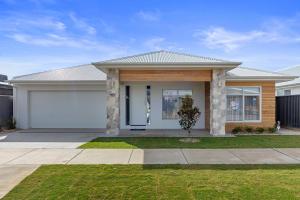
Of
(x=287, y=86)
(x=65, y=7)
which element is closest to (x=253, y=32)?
(x=287, y=86)

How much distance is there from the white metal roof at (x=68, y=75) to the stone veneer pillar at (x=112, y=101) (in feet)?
10.5

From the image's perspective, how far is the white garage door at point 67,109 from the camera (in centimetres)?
1780

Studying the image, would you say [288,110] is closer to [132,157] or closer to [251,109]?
[251,109]

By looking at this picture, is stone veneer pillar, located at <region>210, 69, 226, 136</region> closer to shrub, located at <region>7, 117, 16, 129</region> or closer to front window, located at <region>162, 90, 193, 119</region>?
front window, located at <region>162, 90, 193, 119</region>

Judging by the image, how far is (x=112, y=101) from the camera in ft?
47.2

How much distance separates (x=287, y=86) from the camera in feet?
68.4

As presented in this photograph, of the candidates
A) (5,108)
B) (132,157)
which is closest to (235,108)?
(132,157)


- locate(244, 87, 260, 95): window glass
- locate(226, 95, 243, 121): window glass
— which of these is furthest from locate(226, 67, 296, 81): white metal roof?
locate(226, 95, 243, 121): window glass

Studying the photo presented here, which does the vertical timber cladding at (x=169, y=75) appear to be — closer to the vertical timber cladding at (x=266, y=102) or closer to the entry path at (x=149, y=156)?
the vertical timber cladding at (x=266, y=102)

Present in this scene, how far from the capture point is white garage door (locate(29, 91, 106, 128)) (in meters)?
17.8

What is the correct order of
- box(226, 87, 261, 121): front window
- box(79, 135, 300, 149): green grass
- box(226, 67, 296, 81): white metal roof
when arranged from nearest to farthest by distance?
box(79, 135, 300, 149): green grass, box(226, 67, 296, 81): white metal roof, box(226, 87, 261, 121): front window

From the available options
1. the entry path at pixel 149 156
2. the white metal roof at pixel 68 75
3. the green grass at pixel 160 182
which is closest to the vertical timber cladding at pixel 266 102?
the entry path at pixel 149 156

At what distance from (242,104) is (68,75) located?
10628 mm

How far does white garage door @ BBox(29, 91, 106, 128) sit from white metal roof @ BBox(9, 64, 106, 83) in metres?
0.89
